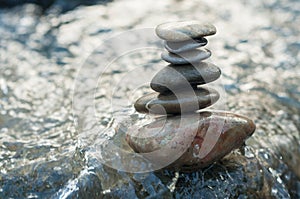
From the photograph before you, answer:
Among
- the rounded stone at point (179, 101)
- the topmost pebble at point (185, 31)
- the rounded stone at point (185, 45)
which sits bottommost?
the rounded stone at point (179, 101)

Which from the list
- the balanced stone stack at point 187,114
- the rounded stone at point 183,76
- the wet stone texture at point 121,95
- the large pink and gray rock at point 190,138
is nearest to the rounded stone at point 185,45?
the balanced stone stack at point 187,114

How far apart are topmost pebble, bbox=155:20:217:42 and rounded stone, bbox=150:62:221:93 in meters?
0.23

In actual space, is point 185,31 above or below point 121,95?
above

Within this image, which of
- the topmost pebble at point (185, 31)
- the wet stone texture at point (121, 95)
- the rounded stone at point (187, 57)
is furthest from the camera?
the wet stone texture at point (121, 95)

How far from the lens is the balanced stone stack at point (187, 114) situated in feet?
11.2

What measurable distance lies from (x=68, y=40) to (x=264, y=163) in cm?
367

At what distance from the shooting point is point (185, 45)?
3391mm

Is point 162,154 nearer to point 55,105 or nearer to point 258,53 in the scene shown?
point 55,105

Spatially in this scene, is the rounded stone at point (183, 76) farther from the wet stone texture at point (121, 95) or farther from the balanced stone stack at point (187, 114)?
the wet stone texture at point (121, 95)

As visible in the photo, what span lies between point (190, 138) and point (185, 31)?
0.74 m

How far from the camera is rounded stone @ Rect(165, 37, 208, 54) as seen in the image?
11.1ft

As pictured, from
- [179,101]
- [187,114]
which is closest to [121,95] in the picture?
[187,114]

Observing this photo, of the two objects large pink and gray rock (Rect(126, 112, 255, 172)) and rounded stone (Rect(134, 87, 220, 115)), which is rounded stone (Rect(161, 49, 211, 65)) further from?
large pink and gray rock (Rect(126, 112, 255, 172))

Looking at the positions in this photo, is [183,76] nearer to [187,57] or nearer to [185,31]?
[187,57]
